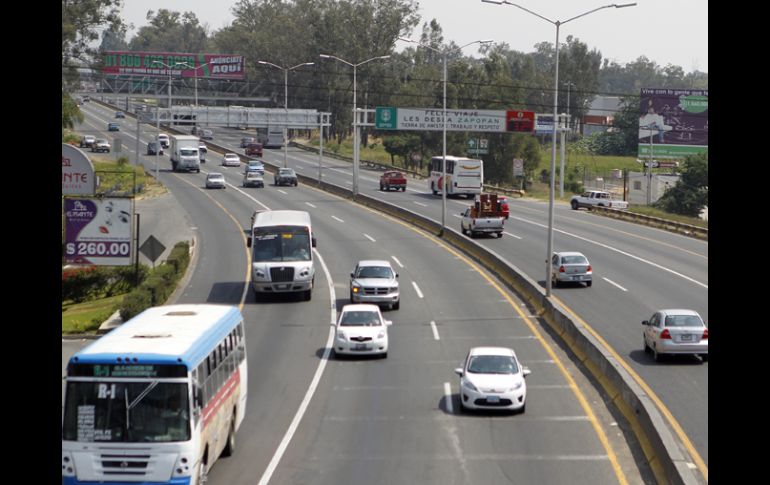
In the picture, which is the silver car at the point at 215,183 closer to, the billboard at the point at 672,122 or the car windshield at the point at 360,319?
the billboard at the point at 672,122

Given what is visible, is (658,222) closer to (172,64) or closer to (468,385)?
(468,385)

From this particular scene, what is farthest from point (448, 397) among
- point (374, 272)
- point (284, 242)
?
point (284, 242)

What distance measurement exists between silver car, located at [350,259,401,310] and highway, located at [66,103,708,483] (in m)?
0.72

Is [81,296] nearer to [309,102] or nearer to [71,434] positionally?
[71,434]

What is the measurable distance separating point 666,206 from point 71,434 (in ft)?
275

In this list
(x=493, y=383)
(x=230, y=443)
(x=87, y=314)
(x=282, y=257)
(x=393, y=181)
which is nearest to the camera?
(x=230, y=443)

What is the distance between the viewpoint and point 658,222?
223 ft

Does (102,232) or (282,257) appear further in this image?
(102,232)

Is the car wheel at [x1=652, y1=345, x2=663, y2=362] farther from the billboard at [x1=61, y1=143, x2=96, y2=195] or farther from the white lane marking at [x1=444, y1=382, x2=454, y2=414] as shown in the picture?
the billboard at [x1=61, y1=143, x2=96, y2=195]

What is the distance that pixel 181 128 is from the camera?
517 feet

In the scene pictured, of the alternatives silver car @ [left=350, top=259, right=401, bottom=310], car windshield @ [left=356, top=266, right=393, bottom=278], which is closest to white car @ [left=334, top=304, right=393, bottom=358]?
silver car @ [left=350, top=259, right=401, bottom=310]

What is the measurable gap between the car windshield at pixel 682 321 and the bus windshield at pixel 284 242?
16.2 metres

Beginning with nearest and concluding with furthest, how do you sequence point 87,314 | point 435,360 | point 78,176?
1. point 435,360
2. point 87,314
3. point 78,176

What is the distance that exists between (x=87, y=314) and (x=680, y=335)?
25407 millimetres
